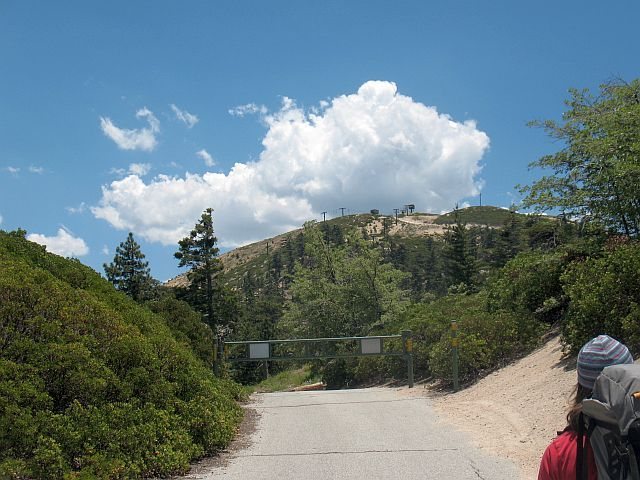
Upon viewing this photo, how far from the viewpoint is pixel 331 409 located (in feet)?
40.3

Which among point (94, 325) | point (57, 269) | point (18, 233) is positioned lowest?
point (94, 325)

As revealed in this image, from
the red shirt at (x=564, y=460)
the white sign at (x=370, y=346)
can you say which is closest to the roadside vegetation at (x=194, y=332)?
the white sign at (x=370, y=346)

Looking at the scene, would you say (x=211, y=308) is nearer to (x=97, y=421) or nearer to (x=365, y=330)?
(x=365, y=330)

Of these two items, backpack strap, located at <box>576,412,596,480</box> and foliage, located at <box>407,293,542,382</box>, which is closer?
backpack strap, located at <box>576,412,596,480</box>

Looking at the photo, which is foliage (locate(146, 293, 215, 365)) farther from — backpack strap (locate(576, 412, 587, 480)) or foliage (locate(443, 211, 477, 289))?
foliage (locate(443, 211, 477, 289))

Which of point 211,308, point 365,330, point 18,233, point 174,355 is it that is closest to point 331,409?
point 174,355

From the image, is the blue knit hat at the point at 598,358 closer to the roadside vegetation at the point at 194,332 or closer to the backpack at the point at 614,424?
the backpack at the point at 614,424

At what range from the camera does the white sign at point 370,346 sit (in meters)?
16.4

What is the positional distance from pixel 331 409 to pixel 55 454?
7.33m

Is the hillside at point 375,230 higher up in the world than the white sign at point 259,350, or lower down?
higher up

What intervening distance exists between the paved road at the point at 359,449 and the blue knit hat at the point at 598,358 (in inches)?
182

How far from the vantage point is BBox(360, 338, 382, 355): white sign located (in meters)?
16.4

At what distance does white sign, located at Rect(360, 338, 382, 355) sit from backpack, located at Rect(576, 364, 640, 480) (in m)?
14.4

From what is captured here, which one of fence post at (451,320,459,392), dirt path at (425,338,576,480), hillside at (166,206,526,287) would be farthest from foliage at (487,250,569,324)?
hillside at (166,206,526,287)
